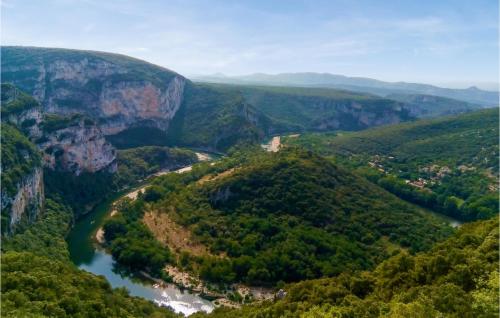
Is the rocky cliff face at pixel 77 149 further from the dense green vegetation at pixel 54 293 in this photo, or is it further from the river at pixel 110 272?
the dense green vegetation at pixel 54 293

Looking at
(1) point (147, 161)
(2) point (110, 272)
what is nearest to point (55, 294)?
(2) point (110, 272)

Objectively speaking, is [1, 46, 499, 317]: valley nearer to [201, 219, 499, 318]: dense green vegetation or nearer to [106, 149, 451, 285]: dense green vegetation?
[201, 219, 499, 318]: dense green vegetation

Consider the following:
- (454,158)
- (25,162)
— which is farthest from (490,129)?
(25,162)

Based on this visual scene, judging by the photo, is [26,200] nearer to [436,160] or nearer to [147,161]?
[147,161]

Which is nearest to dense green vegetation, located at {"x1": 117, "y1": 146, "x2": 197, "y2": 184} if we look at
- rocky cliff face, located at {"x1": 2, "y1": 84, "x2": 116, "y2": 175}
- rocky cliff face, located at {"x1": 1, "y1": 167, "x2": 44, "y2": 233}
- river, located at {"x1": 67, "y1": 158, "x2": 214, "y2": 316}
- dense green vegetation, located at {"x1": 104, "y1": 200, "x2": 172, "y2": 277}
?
rocky cliff face, located at {"x1": 2, "y1": 84, "x2": 116, "y2": 175}

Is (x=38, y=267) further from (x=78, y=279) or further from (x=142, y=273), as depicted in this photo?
(x=142, y=273)
